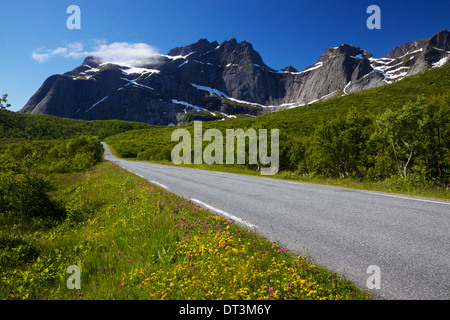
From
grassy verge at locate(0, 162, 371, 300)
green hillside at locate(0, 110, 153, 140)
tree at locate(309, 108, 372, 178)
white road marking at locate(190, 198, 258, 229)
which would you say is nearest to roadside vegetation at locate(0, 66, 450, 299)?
grassy verge at locate(0, 162, 371, 300)

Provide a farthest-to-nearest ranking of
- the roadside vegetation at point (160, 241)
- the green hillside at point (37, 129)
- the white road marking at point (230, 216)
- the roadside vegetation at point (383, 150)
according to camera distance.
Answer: the green hillside at point (37, 129), the roadside vegetation at point (383, 150), the white road marking at point (230, 216), the roadside vegetation at point (160, 241)

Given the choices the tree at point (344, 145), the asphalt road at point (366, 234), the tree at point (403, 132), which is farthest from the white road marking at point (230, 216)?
the tree at point (344, 145)

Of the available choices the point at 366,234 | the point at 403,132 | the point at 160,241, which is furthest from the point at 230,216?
the point at 403,132

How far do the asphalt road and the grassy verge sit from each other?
0.49 m

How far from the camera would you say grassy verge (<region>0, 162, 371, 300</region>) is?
2.60m

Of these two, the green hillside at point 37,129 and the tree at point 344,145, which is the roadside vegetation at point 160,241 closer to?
the tree at point 344,145

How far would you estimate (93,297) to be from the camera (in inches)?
110

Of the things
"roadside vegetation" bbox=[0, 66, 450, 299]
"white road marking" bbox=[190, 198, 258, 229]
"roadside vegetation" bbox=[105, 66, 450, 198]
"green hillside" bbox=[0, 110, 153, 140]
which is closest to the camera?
"roadside vegetation" bbox=[0, 66, 450, 299]

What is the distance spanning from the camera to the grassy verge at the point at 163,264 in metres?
2.60

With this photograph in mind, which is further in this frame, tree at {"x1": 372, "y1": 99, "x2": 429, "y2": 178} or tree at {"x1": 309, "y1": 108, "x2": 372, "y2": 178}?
tree at {"x1": 309, "y1": 108, "x2": 372, "y2": 178}

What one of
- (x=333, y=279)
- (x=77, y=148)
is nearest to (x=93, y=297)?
(x=333, y=279)

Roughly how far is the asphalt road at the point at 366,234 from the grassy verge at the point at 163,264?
49 centimetres

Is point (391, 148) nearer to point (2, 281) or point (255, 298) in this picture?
point (255, 298)

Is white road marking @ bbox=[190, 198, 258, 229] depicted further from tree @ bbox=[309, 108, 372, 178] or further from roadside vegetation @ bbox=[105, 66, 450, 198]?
tree @ bbox=[309, 108, 372, 178]
